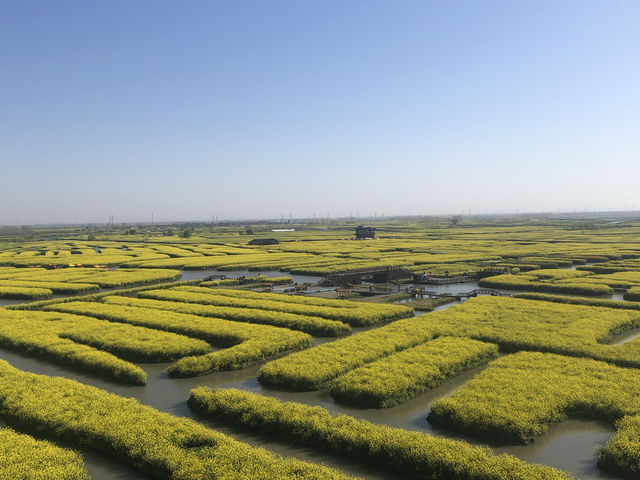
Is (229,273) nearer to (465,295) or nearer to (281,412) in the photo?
(465,295)

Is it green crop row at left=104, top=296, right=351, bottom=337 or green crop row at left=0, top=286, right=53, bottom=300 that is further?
green crop row at left=0, top=286, right=53, bottom=300

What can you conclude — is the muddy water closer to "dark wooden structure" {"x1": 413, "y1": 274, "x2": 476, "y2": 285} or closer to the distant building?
"dark wooden structure" {"x1": 413, "y1": 274, "x2": 476, "y2": 285}

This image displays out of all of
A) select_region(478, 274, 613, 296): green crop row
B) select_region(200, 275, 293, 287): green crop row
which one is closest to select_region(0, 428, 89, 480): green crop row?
select_region(200, 275, 293, 287): green crop row

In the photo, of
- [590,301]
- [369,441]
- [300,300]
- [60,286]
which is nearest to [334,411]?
[369,441]

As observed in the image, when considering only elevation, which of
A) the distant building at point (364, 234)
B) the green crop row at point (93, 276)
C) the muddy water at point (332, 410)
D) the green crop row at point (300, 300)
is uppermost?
the distant building at point (364, 234)

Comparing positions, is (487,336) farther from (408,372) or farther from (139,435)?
(139,435)

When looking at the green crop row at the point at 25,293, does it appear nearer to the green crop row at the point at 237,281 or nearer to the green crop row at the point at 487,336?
the green crop row at the point at 237,281

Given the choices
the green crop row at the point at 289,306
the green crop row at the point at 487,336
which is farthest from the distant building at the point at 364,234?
the green crop row at the point at 487,336
